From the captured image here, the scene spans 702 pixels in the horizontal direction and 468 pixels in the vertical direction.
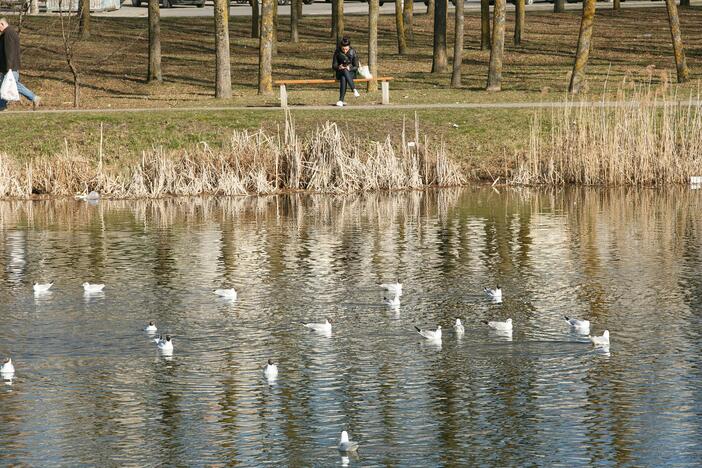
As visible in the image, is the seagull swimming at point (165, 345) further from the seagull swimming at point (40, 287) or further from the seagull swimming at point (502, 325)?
the seagull swimming at point (40, 287)

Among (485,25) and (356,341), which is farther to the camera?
(485,25)

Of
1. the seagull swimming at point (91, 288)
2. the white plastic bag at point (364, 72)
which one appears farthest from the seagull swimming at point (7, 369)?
the white plastic bag at point (364, 72)

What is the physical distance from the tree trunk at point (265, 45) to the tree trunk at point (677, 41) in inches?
475

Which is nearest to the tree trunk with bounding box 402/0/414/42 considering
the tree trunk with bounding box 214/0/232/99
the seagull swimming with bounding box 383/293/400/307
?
the tree trunk with bounding box 214/0/232/99

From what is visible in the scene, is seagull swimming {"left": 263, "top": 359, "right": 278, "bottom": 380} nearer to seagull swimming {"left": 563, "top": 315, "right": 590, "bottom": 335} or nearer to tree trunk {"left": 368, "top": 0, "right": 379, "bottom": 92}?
seagull swimming {"left": 563, "top": 315, "right": 590, "bottom": 335}

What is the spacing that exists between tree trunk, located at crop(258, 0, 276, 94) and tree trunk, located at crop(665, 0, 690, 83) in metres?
12.1

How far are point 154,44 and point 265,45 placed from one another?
7.03m

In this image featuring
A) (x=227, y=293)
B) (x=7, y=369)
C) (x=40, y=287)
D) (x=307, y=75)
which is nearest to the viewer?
(x=7, y=369)

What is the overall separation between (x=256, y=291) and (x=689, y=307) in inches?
239

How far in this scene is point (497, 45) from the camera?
41.8 meters

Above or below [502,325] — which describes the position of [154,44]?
above

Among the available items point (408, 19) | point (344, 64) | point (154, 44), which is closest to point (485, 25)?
point (408, 19)

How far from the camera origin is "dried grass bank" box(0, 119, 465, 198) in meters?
30.8

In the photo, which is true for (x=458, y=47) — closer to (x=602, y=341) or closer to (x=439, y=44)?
(x=439, y=44)
